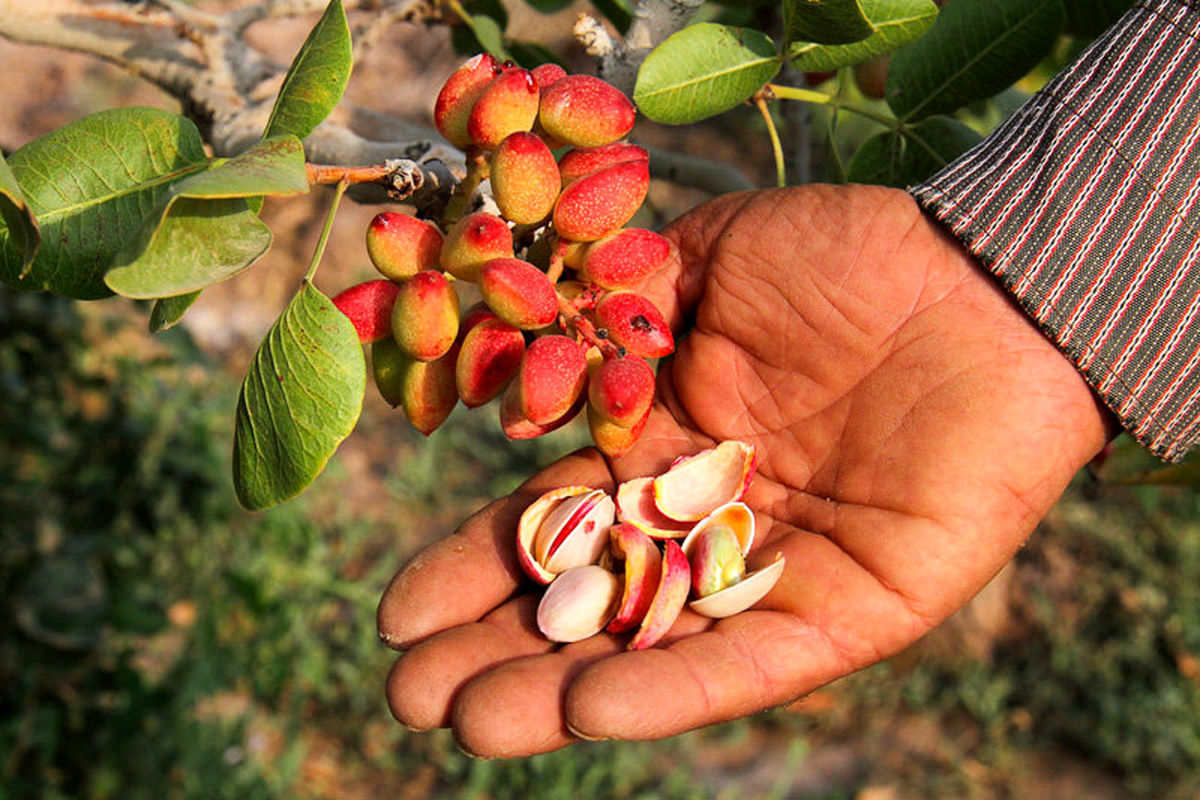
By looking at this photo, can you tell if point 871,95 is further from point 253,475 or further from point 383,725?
point 383,725

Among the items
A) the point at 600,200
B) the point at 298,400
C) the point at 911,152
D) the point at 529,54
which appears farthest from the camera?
the point at 529,54

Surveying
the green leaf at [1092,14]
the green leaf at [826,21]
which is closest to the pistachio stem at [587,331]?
the green leaf at [826,21]

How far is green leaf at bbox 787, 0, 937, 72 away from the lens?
95cm

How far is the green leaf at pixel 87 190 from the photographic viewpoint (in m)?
0.77

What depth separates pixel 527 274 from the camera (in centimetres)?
85

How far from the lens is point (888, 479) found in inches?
39.6

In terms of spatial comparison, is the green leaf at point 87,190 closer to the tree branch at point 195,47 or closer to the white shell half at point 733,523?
the tree branch at point 195,47

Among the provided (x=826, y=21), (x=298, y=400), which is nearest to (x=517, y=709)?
(x=298, y=400)

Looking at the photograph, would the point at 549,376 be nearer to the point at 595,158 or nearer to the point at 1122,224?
the point at 595,158

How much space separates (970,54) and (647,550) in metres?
0.58

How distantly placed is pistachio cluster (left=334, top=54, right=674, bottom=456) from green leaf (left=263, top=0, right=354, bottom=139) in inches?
4.3

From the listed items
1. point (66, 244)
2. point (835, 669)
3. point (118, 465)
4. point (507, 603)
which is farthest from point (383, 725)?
point (66, 244)

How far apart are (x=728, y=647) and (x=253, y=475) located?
41cm

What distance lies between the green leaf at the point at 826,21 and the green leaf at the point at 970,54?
185 millimetres
